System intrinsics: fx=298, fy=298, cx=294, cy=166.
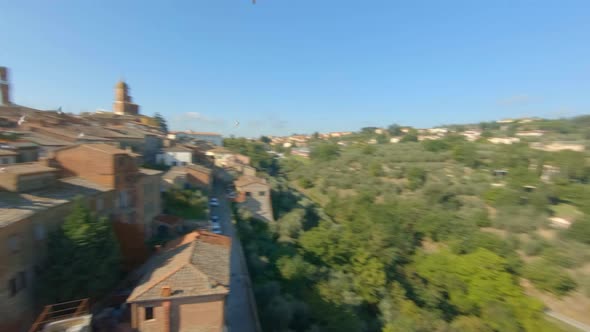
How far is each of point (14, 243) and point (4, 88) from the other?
32.1 metres

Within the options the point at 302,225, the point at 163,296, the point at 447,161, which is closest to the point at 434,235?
the point at 302,225

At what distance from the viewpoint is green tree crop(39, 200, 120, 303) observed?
8.79m

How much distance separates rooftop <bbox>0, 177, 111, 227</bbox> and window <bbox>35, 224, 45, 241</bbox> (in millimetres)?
462

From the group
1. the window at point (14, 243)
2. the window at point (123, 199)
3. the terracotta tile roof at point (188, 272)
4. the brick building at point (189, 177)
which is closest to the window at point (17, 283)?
the window at point (14, 243)

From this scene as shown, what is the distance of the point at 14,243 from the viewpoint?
8.01 metres

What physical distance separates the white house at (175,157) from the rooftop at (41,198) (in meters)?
17.0

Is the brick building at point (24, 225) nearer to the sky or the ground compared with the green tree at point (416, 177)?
nearer to the sky

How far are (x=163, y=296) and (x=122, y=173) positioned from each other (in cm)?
714

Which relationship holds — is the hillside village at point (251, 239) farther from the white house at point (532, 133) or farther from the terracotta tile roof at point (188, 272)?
the white house at point (532, 133)

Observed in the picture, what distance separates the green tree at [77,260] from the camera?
8789 mm

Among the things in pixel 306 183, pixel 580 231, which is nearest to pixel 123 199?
pixel 306 183

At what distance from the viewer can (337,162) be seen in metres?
60.7

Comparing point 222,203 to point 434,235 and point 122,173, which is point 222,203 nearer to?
point 122,173

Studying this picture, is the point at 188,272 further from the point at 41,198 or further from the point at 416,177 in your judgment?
the point at 416,177
